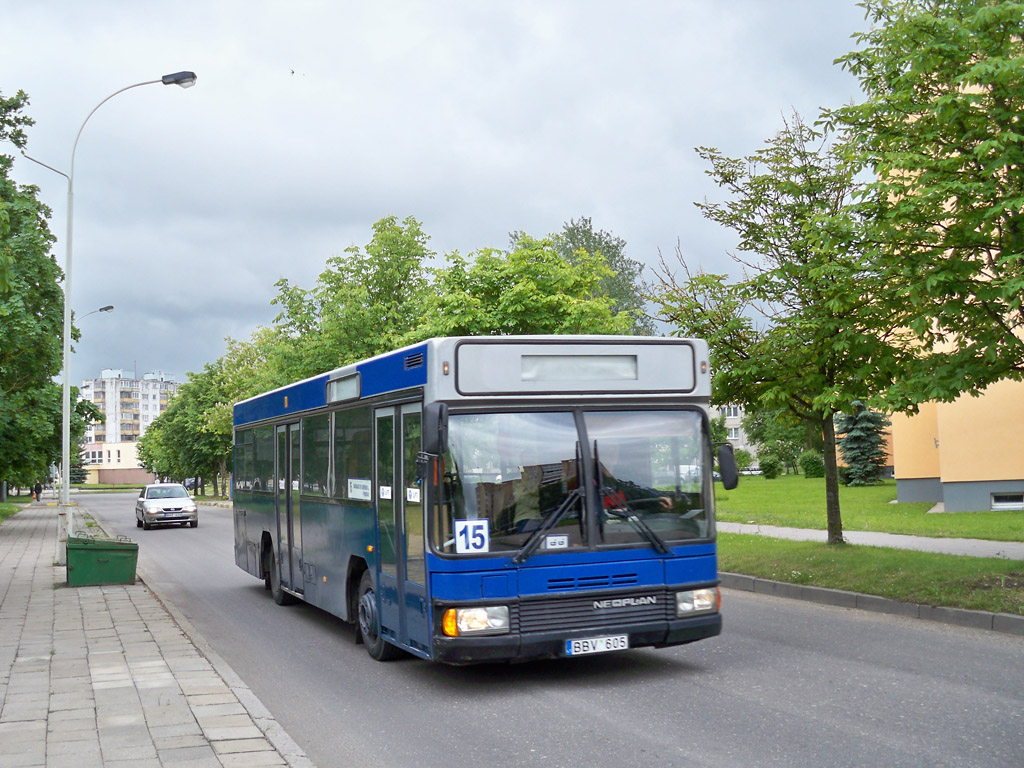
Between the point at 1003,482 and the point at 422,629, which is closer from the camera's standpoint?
the point at 422,629

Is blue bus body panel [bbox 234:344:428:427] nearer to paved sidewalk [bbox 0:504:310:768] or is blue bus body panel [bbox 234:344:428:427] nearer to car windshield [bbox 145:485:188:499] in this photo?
paved sidewalk [bbox 0:504:310:768]

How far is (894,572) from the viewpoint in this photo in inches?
504

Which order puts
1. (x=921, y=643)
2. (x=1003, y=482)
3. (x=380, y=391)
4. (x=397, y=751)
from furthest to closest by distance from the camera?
(x=1003, y=482)
(x=921, y=643)
(x=380, y=391)
(x=397, y=751)

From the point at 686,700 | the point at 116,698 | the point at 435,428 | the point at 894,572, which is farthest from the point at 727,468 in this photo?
the point at 894,572

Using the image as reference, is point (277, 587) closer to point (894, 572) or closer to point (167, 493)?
point (894, 572)

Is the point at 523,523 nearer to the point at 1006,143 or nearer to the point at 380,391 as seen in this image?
the point at 380,391

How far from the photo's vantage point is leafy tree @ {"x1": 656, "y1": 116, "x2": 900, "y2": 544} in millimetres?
13211

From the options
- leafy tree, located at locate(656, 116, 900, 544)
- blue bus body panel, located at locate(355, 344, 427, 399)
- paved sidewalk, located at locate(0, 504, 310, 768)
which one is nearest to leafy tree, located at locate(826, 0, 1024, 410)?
leafy tree, located at locate(656, 116, 900, 544)

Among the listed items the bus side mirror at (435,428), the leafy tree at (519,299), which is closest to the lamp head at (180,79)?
the leafy tree at (519,299)

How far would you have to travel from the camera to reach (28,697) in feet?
25.0

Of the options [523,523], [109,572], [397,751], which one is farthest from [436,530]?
[109,572]

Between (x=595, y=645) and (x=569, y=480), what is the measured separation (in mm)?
1218

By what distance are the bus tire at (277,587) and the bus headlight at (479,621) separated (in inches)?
253

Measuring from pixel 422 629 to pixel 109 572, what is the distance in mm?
9742
